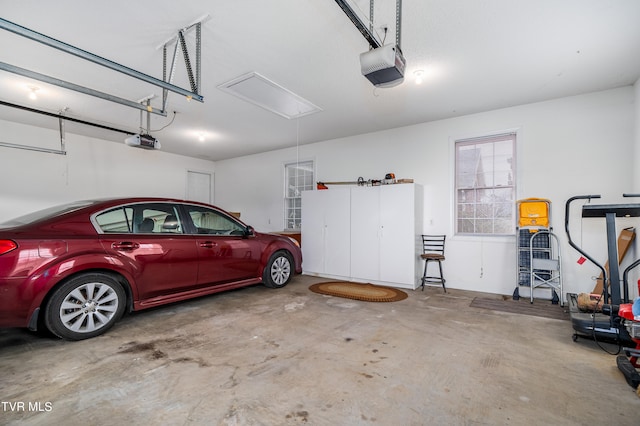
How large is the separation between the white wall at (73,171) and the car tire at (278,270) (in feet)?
14.4

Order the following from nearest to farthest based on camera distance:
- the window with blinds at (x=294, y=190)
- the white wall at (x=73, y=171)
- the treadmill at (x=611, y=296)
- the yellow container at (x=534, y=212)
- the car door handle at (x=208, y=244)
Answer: the treadmill at (x=611, y=296)
the car door handle at (x=208, y=244)
the yellow container at (x=534, y=212)
the white wall at (x=73, y=171)
the window with blinds at (x=294, y=190)

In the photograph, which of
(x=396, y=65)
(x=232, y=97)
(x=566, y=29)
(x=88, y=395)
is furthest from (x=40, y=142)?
(x=566, y=29)

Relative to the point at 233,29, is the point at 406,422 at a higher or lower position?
lower

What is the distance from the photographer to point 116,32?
2.66 metres

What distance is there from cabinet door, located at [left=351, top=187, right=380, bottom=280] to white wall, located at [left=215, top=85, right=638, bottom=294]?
769 millimetres

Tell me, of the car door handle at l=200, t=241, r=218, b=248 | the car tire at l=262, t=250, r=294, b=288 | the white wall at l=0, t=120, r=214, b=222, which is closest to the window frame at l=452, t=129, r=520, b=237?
the car tire at l=262, t=250, r=294, b=288

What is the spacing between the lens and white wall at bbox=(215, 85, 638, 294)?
146 inches

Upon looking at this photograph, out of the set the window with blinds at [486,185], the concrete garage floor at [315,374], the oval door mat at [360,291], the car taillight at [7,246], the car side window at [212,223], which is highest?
the window with blinds at [486,185]

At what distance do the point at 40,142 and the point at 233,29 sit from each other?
5.35 m

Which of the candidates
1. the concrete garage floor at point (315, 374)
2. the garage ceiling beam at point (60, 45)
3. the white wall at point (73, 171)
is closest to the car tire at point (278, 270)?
the concrete garage floor at point (315, 374)

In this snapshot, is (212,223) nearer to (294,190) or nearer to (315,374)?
(315,374)

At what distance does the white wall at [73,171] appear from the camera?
5199mm

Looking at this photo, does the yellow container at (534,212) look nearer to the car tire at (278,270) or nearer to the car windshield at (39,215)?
the car tire at (278,270)

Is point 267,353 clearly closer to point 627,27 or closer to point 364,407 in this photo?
point 364,407
